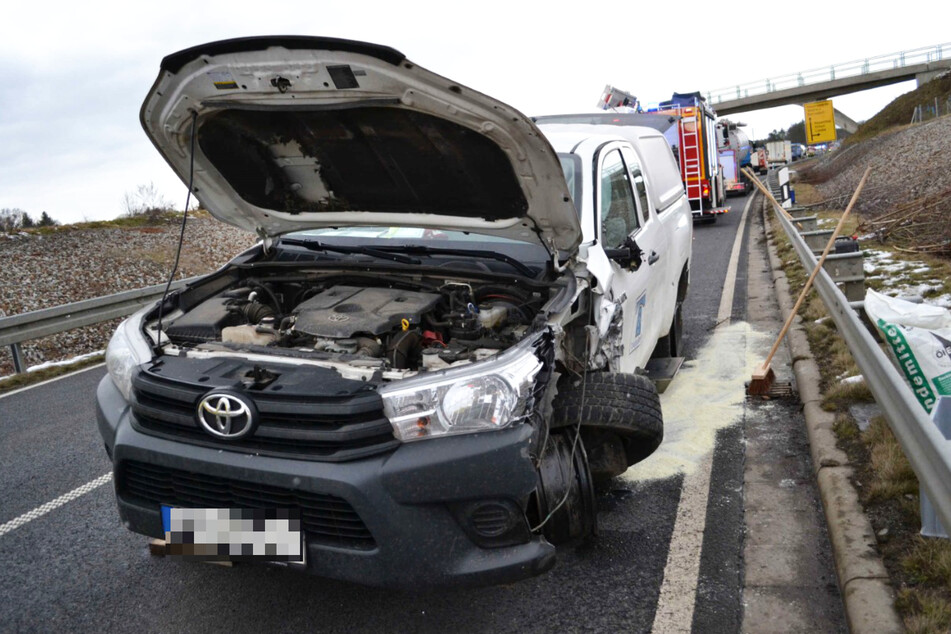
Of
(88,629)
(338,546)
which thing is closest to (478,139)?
(338,546)

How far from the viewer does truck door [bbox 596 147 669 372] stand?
421 cm

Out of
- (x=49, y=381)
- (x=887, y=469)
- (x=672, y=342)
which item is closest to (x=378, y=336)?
(x=887, y=469)

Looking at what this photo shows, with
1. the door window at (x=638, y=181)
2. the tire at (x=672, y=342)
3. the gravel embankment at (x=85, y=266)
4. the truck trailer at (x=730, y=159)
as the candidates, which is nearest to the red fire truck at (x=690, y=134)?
the truck trailer at (x=730, y=159)

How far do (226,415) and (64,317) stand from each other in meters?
7.35

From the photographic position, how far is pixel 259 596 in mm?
3367

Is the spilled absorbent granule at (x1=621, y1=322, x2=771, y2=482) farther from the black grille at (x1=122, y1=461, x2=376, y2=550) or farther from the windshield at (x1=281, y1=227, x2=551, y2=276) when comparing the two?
the black grille at (x1=122, y1=461, x2=376, y2=550)

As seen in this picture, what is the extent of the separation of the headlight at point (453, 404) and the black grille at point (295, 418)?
0.19 ft

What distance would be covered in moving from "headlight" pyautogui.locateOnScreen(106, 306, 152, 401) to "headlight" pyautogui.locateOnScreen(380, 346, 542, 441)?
47.8 inches

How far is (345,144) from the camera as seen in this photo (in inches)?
152

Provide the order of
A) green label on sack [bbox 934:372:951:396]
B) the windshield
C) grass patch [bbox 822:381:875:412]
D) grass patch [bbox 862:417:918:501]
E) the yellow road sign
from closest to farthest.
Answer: grass patch [bbox 862:417:918:501] < green label on sack [bbox 934:372:951:396] < the windshield < grass patch [bbox 822:381:875:412] < the yellow road sign

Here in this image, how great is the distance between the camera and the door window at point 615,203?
4.45 metres

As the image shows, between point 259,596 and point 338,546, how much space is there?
914mm

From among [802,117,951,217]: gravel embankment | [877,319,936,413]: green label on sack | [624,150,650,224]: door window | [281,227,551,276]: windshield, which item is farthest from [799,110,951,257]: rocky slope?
[281,227,551,276]: windshield

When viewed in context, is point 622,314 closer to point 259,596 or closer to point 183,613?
point 259,596
